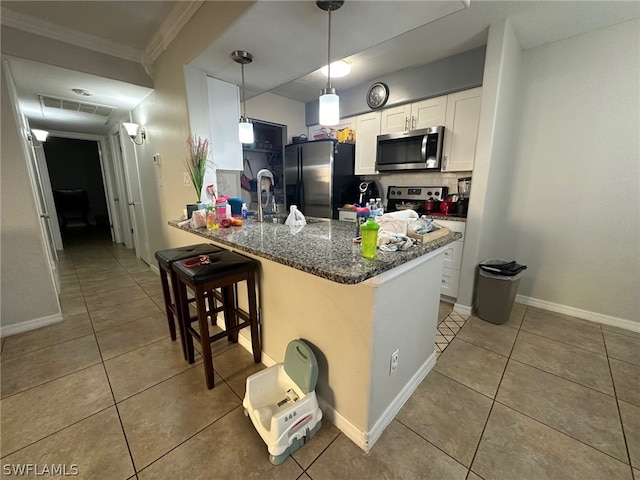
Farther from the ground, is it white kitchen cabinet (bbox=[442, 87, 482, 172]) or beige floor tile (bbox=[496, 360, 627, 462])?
white kitchen cabinet (bbox=[442, 87, 482, 172])

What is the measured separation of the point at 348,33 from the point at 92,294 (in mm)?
3637

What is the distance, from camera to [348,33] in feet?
5.44

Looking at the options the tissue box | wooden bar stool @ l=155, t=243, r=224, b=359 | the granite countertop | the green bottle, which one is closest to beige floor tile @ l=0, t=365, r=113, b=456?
wooden bar stool @ l=155, t=243, r=224, b=359

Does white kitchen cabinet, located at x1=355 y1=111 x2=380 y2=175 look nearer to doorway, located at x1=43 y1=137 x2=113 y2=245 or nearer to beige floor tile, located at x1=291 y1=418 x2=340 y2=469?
beige floor tile, located at x1=291 y1=418 x2=340 y2=469

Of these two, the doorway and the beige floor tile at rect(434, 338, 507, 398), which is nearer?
the beige floor tile at rect(434, 338, 507, 398)

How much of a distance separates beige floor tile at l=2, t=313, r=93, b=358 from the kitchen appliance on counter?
3.22 meters

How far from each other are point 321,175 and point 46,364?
10.3 feet

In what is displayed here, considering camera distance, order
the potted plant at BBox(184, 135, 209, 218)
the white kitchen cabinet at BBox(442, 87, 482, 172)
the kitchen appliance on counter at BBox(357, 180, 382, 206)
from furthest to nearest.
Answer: the kitchen appliance on counter at BBox(357, 180, 382, 206) < the white kitchen cabinet at BBox(442, 87, 482, 172) < the potted plant at BBox(184, 135, 209, 218)

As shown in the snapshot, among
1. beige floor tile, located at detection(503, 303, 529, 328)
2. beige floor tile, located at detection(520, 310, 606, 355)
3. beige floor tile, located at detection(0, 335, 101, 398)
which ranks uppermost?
beige floor tile, located at detection(520, 310, 606, 355)

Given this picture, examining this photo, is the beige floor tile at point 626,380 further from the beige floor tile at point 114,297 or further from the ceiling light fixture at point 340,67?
the beige floor tile at point 114,297

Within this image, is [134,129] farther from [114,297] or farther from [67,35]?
[114,297]

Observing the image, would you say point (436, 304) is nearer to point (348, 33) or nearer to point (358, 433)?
point (358, 433)

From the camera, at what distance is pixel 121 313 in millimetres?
2436

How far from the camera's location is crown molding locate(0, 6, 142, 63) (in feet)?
6.48
